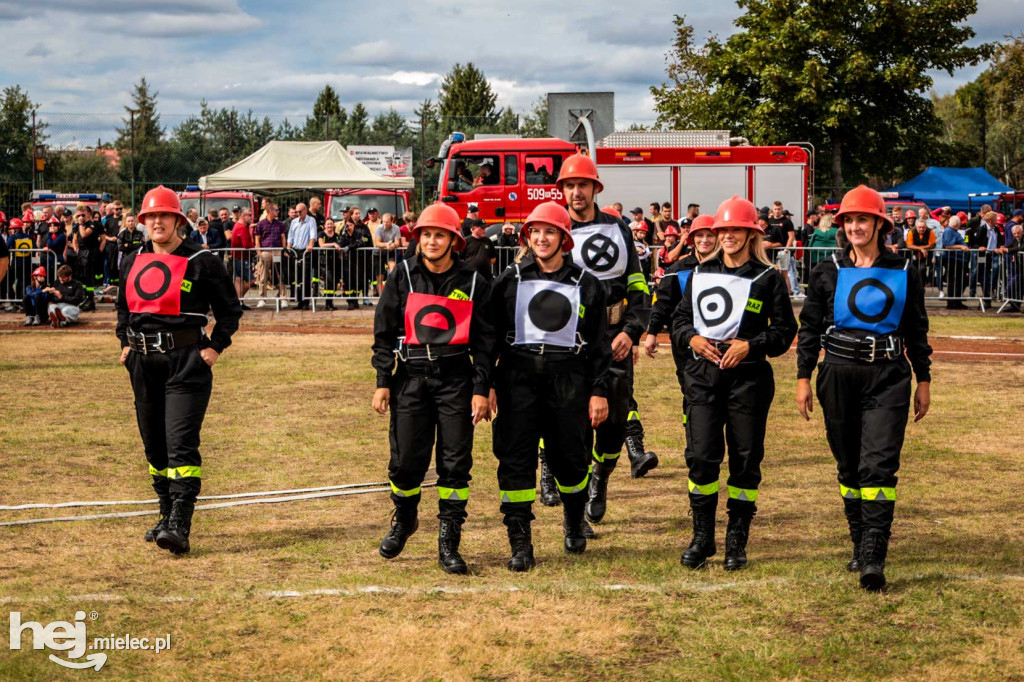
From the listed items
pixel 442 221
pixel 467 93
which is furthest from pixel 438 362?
pixel 467 93

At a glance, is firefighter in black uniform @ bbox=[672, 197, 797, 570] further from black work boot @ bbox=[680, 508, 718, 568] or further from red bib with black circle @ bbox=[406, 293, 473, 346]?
red bib with black circle @ bbox=[406, 293, 473, 346]

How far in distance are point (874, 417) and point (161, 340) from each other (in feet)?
12.9

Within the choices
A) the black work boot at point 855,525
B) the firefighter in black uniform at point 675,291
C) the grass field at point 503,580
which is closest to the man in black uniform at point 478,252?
the grass field at point 503,580

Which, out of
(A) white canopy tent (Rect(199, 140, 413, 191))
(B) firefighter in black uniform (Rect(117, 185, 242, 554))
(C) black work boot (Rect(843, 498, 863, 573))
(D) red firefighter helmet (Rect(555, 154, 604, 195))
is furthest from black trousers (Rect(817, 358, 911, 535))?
(A) white canopy tent (Rect(199, 140, 413, 191))

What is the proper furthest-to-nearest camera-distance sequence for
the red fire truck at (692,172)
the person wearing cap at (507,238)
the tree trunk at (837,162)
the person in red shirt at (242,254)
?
the tree trunk at (837,162), the red fire truck at (692,172), the person in red shirt at (242,254), the person wearing cap at (507,238)

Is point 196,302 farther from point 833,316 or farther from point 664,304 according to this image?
point 833,316

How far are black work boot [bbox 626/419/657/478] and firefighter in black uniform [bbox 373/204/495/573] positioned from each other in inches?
103

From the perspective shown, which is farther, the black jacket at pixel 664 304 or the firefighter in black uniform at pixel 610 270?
the firefighter in black uniform at pixel 610 270

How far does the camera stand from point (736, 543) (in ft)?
20.9

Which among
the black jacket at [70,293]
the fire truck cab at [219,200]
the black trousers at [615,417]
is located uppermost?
the fire truck cab at [219,200]

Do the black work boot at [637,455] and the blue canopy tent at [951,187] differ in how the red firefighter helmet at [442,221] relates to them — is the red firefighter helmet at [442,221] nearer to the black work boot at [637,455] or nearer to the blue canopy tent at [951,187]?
the black work boot at [637,455]

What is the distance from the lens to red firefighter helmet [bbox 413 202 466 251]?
20.8 ft

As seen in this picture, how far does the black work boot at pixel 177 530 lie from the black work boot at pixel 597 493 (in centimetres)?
242

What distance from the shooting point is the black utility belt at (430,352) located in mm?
6309
